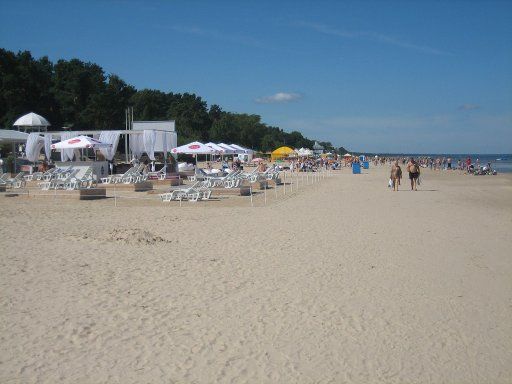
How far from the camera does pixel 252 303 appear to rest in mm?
5645

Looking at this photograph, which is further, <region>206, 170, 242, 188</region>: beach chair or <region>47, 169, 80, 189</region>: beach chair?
<region>206, 170, 242, 188</region>: beach chair

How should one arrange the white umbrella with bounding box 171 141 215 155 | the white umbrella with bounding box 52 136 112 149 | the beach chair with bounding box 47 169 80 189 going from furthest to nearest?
the white umbrella with bounding box 171 141 215 155 → the white umbrella with bounding box 52 136 112 149 → the beach chair with bounding box 47 169 80 189

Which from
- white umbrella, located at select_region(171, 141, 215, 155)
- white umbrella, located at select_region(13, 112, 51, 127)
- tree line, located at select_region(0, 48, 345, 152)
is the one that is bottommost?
white umbrella, located at select_region(171, 141, 215, 155)

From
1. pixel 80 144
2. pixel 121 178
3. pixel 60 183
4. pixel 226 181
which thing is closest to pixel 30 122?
pixel 80 144

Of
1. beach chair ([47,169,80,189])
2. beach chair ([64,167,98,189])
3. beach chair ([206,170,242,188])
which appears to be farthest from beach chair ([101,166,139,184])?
beach chair ([206,170,242,188])

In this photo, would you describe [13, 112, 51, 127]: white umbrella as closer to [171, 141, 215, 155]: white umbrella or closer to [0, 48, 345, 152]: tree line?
[0, 48, 345, 152]: tree line

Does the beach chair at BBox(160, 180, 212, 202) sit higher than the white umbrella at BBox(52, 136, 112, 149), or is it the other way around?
the white umbrella at BBox(52, 136, 112, 149)

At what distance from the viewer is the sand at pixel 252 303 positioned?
404 centimetres

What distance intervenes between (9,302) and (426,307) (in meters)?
4.54

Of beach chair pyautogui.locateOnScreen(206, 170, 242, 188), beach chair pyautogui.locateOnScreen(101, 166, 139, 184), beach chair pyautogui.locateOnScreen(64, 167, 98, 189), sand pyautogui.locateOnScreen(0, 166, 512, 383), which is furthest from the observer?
beach chair pyautogui.locateOnScreen(101, 166, 139, 184)

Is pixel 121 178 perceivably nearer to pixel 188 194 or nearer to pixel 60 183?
pixel 60 183

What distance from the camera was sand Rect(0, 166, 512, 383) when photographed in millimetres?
4043

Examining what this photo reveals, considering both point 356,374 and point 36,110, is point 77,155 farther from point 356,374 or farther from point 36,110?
point 36,110

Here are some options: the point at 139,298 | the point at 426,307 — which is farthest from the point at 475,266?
the point at 139,298
